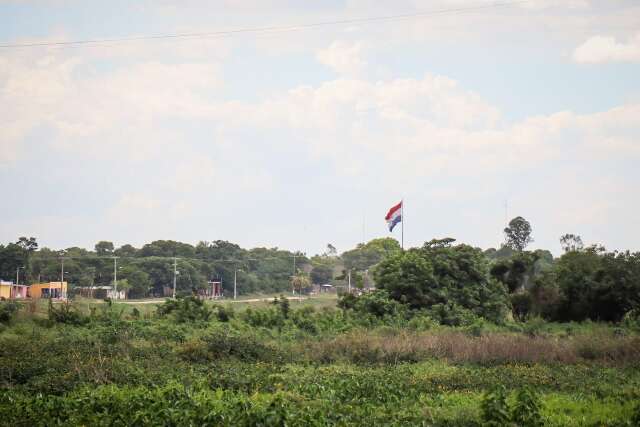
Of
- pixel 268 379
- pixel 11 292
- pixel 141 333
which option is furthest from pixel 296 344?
pixel 11 292

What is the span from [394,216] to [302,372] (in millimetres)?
24365

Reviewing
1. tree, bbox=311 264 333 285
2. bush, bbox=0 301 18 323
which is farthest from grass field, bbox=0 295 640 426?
tree, bbox=311 264 333 285

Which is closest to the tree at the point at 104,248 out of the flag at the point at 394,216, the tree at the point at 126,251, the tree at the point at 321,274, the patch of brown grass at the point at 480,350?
the tree at the point at 126,251

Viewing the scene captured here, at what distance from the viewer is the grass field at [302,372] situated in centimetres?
1562

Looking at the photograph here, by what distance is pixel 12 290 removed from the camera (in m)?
55.7

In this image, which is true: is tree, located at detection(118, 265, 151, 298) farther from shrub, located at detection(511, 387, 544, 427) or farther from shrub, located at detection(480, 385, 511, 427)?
shrub, located at detection(511, 387, 544, 427)

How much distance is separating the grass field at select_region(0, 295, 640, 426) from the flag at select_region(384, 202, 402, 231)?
11612 millimetres

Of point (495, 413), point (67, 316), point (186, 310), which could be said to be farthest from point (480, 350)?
point (67, 316)

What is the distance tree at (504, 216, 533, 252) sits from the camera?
8931 cm

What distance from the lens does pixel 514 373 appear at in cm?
2241

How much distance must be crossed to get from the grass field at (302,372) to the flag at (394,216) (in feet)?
38.1

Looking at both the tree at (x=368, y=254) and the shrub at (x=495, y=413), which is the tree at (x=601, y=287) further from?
the shrub at (x=495, y=413)

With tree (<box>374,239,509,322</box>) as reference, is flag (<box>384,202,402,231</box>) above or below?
above

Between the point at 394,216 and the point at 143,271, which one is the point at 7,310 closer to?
the point at 394,216
